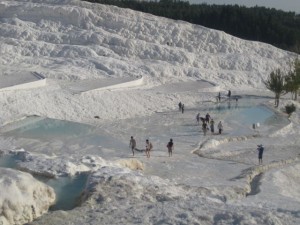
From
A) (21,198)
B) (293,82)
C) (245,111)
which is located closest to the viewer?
(21,198)

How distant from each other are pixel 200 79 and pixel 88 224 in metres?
30.0

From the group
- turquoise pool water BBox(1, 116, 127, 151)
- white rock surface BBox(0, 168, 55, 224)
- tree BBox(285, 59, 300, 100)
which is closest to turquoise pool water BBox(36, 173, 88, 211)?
white rock surface BBox(0, 168, 55, 224)

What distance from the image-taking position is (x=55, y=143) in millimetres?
20953

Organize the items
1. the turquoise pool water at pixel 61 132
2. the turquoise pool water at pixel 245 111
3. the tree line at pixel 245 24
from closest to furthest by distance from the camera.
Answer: the turquoise pool water at pixel 61 132, the turquoise pool water at pixel 245 111, the tree line at pixel 245 24

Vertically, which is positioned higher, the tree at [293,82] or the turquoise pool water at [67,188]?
the tree at [293,82]

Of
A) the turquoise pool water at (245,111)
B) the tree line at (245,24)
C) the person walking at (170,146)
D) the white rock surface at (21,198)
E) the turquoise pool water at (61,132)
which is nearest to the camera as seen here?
the white rock surface at (21,198)

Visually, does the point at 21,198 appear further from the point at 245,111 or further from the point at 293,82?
the point at 293,82

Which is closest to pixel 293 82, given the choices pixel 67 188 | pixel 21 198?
pixel 67 188

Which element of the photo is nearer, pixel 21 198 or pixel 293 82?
pixel 21 198

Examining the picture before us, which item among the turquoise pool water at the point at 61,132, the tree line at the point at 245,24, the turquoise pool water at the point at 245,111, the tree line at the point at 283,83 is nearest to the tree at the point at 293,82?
the tree line at the point at 283,83

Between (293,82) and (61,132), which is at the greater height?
(293,82)

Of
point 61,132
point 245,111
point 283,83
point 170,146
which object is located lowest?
point 61,132

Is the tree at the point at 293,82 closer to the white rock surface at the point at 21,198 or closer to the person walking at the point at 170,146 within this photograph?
the person walking at the point at 170,146

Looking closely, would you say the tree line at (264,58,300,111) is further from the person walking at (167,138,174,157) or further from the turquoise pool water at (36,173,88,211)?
the turquoise pool water at (36,173,88,211)
